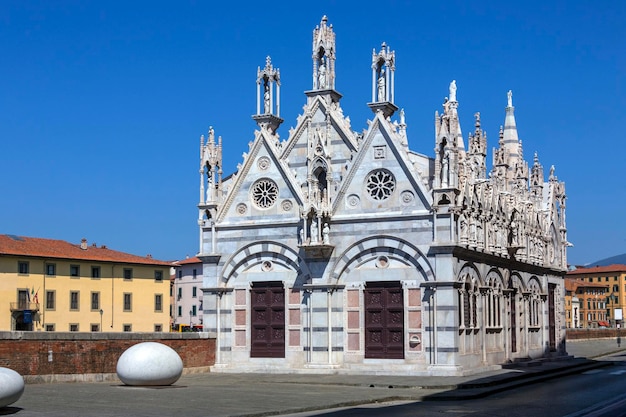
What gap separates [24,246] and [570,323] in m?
103

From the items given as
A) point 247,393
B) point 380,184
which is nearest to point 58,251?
point 380,184

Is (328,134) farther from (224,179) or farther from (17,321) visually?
(17,321)

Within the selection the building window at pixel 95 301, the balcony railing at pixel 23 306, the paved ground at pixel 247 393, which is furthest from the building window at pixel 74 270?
the paved ground at pixel 247 393

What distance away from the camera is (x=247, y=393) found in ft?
95.9

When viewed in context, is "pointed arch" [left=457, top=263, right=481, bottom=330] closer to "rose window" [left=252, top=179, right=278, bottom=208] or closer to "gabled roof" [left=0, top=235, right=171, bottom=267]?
"rose window" [left=252, top=179, right=278, bottom=208]

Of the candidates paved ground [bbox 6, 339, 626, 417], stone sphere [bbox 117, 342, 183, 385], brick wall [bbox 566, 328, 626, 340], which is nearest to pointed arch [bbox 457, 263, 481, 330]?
paved ground [bbox 6, 339, 626, 417]

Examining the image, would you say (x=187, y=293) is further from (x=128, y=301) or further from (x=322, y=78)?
(x=322, y=78)

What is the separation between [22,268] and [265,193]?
39930mm

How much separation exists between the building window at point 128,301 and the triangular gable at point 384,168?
46.8 meters

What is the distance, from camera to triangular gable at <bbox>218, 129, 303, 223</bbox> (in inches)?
1563

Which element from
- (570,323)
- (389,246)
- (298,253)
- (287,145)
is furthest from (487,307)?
(570,323)

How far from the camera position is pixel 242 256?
40.3 meters

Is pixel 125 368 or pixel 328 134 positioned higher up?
pixel 328 134

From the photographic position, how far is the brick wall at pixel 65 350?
30.6m
